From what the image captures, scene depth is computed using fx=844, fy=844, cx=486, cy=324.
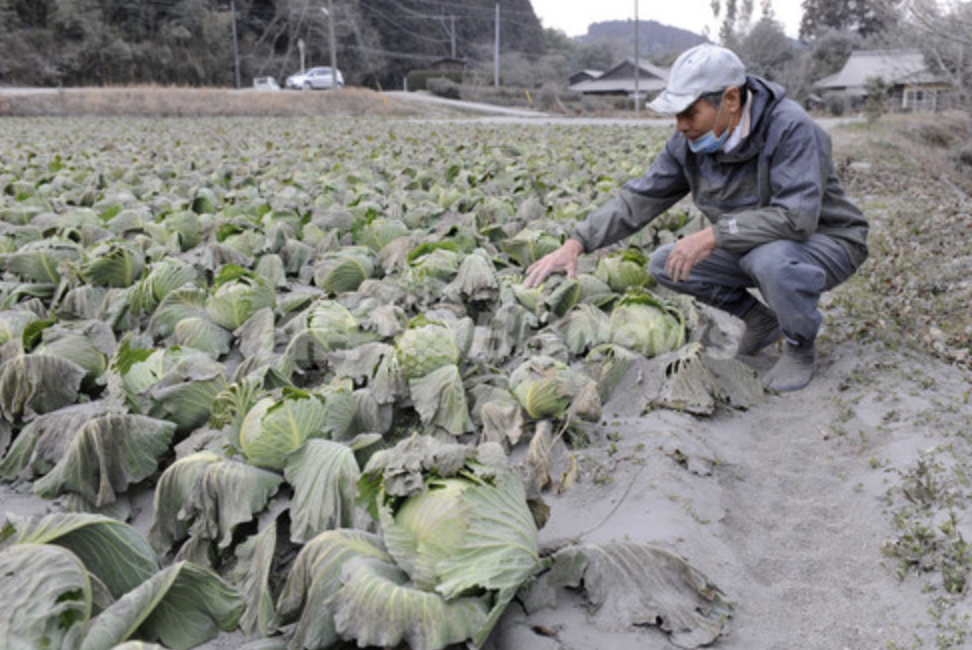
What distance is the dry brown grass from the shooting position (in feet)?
89.6

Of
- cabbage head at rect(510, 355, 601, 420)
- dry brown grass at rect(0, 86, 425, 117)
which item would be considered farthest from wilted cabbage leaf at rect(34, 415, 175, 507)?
dry brown grass at rect(0, 86, 425, 117)

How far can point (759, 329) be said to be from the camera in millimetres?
4453

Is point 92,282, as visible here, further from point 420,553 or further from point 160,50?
point 160,50

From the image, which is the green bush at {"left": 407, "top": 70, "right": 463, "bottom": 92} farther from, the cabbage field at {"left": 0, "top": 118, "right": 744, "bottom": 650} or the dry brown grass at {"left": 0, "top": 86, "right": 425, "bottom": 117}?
the cabbage field at {"left": 0, "top": 118, "right": 744, "bottom": 650}

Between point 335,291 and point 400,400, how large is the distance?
1839 mm

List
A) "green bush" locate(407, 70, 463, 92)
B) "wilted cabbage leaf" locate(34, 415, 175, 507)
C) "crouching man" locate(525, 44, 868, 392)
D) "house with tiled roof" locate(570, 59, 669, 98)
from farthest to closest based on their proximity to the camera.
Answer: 1. "house with tiled roof" locate(570, 59, 669, 98)
2. "green bush" locate(407, 70, 463, 92)
3. "crouching man" locate(525, 44, 868, 392)
4. "wilted cabbage leaf" locate(34, 415, 175, 507)

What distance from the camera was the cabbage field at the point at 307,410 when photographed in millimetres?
2115

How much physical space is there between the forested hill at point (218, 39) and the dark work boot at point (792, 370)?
51.1 metres

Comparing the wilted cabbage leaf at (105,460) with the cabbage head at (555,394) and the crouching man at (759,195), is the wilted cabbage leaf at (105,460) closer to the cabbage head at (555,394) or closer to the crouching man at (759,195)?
the cabbage head at (555,394)

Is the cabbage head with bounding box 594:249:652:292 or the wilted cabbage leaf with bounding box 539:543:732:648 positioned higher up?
the cabbage head with bounding box 594:249:652:292

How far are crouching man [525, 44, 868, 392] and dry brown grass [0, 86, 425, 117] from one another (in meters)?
27.0

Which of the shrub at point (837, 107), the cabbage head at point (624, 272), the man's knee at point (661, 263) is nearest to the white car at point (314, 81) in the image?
the shrub at point (837, 107)

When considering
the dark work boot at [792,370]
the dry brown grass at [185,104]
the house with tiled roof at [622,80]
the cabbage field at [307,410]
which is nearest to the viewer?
the cabbage field at [307,410]

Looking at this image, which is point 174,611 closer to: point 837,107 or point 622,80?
point 837,107
